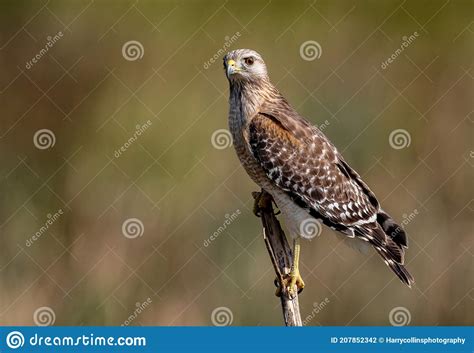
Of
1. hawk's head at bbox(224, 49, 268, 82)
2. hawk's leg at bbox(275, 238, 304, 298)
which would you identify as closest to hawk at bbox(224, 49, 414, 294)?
hawk's head at bbox(224, 49, 268, 82)

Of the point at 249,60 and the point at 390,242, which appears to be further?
the point at 249,60

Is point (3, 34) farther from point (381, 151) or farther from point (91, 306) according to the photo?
point (381, 151)

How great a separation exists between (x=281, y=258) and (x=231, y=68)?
171cm

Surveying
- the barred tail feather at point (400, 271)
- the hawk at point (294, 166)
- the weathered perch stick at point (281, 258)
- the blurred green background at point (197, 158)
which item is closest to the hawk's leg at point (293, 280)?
the weathered perch stick at point (281, 258)

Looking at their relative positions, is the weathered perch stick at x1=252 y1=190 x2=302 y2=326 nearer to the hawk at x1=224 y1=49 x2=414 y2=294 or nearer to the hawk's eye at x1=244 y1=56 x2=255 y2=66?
the hawk at x1=224 y1=49 x2=414 y2=294

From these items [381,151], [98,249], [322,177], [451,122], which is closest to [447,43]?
[451,122]

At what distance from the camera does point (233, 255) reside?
9.73 m

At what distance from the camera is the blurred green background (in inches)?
390

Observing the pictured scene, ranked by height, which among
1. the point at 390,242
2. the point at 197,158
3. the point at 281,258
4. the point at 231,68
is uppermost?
the point at 231,68

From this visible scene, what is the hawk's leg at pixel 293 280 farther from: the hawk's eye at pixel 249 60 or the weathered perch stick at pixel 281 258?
the hawk's eye at pixel 249 60

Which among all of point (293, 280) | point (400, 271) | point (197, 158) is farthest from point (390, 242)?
point (197, 158)

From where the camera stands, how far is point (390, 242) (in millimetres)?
8391

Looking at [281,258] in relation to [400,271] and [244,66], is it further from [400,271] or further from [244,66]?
[244,66]

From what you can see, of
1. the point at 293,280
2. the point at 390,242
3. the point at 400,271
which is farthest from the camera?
the point at 390,242
